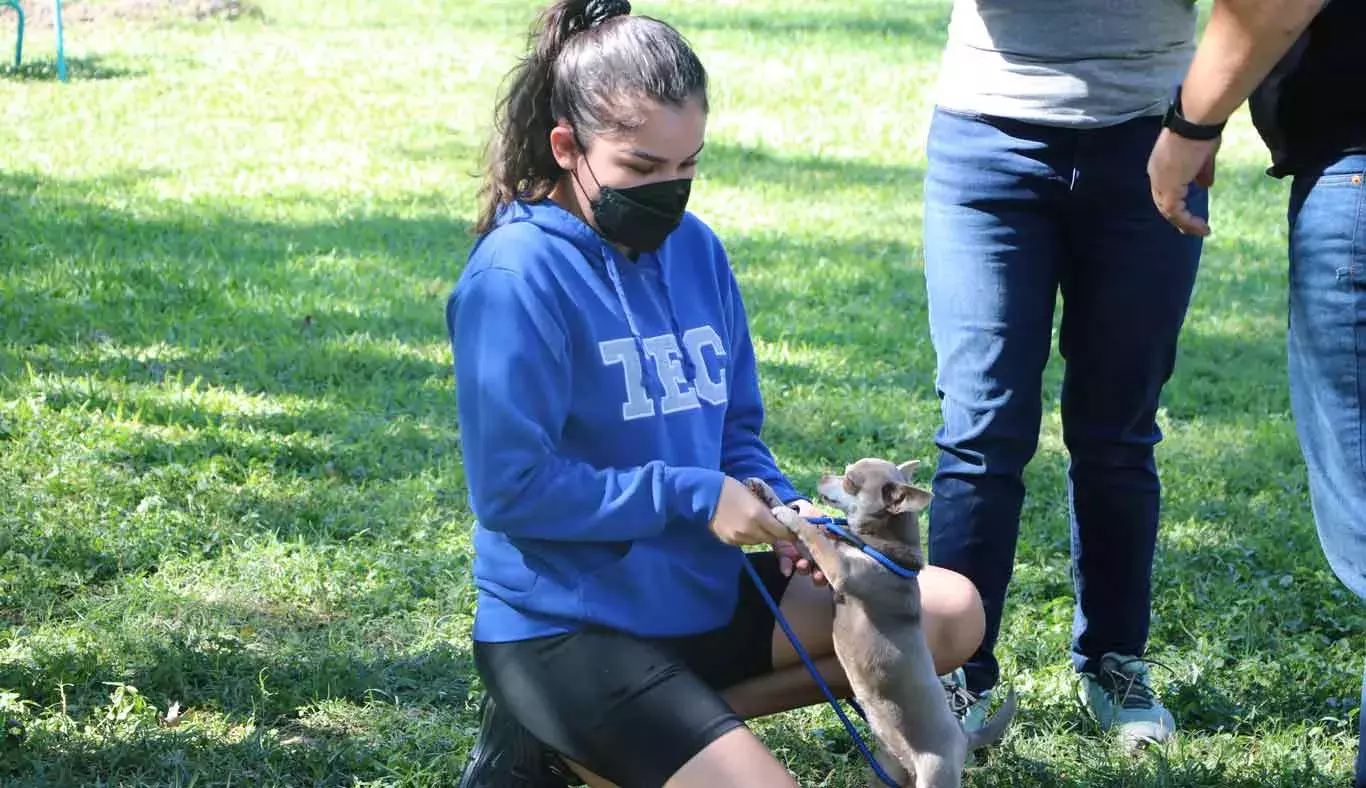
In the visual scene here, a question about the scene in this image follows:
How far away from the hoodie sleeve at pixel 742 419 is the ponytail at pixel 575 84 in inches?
17.0

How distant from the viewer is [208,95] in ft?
37.1

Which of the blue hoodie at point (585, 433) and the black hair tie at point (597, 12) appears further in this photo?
the black hair tie at point (597, 12)

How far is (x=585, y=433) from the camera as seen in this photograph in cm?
271

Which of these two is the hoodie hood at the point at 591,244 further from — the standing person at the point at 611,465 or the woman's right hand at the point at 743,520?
the woman's right hand at the point at 743,520

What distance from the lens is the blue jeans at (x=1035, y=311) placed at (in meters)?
3.23

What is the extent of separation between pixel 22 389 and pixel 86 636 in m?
1.93

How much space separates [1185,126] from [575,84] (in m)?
1.06

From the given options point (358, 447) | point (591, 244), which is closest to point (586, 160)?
point (591, 244)

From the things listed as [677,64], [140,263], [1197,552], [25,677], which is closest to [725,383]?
[677,64]

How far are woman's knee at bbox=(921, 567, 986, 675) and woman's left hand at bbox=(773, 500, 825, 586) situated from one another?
0.24m

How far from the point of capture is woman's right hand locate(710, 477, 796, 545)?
2.56 m

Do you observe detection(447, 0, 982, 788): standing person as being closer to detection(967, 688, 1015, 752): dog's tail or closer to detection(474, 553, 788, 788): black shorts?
detection(474, 553, 788, 788): black shorts

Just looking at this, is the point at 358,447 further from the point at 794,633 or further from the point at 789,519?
the point at 789,519

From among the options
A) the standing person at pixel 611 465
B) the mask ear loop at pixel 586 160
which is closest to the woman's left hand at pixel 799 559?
the standing person at pixel 611 465
